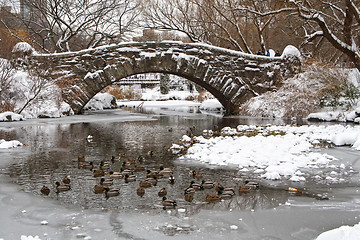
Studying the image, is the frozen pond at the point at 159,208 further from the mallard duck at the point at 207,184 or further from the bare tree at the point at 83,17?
the bare tree at the point at 83,17

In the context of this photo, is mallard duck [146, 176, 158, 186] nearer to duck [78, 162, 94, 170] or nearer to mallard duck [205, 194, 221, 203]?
mallard duck [205, 194, 221, 203]

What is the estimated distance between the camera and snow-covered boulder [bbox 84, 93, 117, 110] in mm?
27047

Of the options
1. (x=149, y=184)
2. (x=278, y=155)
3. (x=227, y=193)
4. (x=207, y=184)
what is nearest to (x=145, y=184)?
(x=149, y=184)

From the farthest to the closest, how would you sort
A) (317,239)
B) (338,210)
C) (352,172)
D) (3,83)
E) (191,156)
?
(3,83)
(191,156)
(352,172)
(338,210)
(317,239)

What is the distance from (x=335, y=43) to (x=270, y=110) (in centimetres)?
472

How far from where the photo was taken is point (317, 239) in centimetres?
390

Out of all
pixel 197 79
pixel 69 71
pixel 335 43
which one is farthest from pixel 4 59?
pixel 335 43

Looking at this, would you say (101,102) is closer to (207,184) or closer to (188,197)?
(207,184)

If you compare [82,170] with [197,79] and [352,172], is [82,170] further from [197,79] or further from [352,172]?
[197,79]

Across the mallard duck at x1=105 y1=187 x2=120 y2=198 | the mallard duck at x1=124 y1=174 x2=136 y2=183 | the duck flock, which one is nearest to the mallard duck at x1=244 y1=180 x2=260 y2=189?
the duck flock

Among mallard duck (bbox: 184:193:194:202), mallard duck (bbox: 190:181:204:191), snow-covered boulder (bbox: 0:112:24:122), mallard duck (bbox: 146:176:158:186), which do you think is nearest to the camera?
mallard duck (bbox: 184:193:194:202)

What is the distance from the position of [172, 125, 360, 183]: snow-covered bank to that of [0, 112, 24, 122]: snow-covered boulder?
9656 millimetres

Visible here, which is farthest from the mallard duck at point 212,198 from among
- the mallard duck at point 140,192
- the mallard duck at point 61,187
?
the mallard duck at point 61,187

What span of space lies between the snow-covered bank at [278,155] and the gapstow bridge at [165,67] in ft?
32.8
